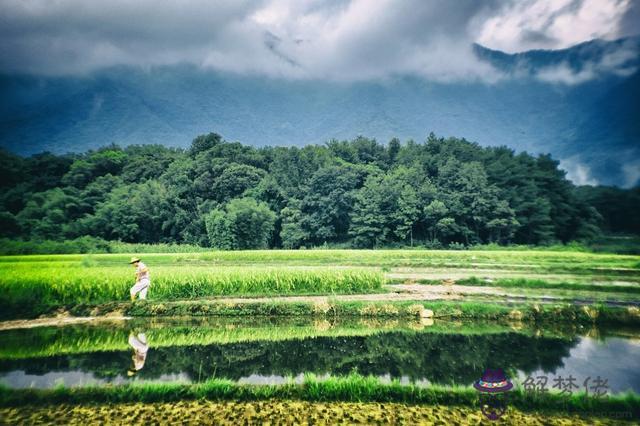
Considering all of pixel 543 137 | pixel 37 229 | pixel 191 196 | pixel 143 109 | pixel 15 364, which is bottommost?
pixel 15 364

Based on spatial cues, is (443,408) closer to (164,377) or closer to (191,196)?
(164,377)

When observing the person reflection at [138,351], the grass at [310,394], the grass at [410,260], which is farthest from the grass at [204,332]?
the grass at [410,260]

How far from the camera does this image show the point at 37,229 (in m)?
32.9

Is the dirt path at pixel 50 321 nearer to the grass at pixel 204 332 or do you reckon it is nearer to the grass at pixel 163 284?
the grass at pixel 204 332

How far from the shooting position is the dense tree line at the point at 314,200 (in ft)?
147

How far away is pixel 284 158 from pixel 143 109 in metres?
158

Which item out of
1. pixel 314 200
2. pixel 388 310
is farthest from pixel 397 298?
pixel 314 200

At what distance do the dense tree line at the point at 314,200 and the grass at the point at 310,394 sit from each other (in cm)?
3593

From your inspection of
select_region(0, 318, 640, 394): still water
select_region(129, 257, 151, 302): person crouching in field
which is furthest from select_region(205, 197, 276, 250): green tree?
select_region(0, 318, 640, 394): still water

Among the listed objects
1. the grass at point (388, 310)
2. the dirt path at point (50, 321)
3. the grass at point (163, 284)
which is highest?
the grass at point (163, 284)

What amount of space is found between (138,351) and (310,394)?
5.95 metres

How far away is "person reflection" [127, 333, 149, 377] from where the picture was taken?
28.0ft

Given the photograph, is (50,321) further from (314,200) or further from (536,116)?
(536,116)

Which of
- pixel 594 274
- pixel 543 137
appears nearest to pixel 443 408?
pixel 594 274
